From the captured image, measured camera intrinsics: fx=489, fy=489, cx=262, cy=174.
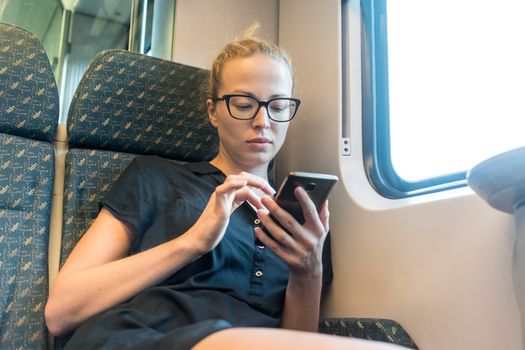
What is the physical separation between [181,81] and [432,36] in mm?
800

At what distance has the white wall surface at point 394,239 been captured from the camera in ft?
3.42

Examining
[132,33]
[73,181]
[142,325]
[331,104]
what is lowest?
[142,325]

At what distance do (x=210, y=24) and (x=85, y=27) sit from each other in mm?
758

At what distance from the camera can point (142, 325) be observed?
0.91m

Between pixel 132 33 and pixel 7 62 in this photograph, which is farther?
pixel 132 33

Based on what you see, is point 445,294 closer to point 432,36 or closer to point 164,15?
point 432,36

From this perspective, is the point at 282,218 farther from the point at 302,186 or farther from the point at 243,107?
the point at 243,107

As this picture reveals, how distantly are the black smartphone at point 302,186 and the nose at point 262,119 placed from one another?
0.33 m

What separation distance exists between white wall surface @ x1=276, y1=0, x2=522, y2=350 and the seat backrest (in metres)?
0.40

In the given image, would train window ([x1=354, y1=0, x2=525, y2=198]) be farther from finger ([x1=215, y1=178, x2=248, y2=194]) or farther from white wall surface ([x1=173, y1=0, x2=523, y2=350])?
finger ([x1=215, y1=178, x2=248, y2=194])

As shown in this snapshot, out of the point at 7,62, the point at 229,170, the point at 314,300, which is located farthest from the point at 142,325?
the point at 7,62

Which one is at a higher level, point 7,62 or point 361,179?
point 7,62

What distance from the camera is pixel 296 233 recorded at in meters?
1.07

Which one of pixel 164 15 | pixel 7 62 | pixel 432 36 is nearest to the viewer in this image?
pixel 7 62
